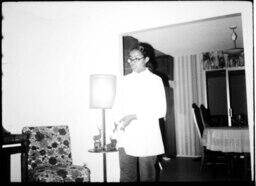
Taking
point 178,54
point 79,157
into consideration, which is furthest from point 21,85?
point 178,54

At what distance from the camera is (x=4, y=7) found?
3.47m

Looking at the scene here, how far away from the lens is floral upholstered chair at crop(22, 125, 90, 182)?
2.56 m

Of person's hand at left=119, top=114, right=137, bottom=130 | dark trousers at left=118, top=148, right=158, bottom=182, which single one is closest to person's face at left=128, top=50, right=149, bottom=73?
person's hand at left=119, top=114, right=137, bottom=130

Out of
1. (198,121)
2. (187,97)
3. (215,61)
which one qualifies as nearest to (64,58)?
(198,121)

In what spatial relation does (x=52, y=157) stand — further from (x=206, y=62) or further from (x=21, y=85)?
(x=206, y=62)

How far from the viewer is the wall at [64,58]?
3469 mm

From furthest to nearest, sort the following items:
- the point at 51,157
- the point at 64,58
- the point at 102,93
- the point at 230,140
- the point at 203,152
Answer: the point at 203,152 < the point at 230,140 < the point at 64,58 < the point at 102,93 < the point at 51,157

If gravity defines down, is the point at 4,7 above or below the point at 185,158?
above

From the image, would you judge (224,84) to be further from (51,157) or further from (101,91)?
(51,157)

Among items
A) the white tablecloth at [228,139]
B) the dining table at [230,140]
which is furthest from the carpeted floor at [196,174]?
the white tablecloth at [228,139]

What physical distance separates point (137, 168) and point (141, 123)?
39 centimetres

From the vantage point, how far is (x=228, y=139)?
394 cm

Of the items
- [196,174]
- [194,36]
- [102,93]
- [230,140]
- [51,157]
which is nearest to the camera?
[51,157]

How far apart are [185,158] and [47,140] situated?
4.21m
